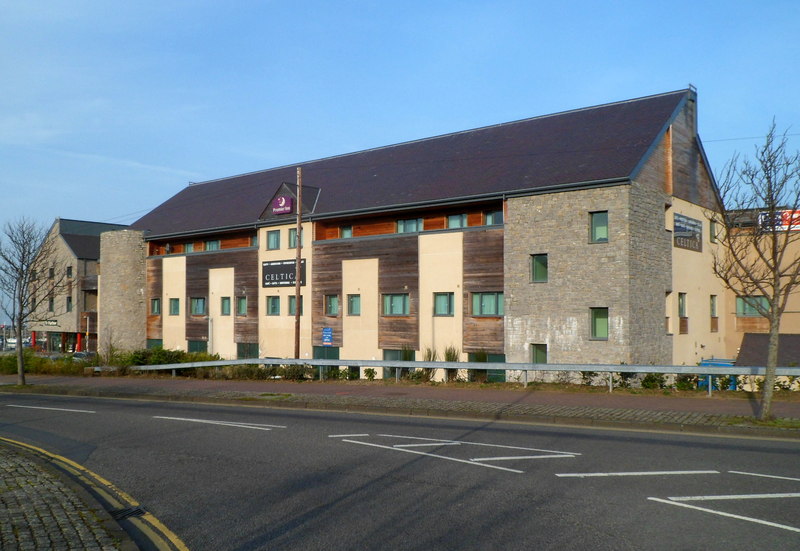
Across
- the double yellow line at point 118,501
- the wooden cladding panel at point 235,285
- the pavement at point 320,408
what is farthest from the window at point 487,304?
the double yellow line at point 118,501

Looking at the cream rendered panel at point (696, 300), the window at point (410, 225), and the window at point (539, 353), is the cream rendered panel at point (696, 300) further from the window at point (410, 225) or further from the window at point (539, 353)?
the window at point (410, 225)

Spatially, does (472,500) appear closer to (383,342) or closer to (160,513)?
(160,513)

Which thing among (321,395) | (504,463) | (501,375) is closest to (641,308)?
(501,375)

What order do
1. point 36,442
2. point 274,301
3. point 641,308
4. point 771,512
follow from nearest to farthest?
point 771,512, point 36,442, point 641,308, point 274,301

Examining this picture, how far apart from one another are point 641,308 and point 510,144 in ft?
37.4

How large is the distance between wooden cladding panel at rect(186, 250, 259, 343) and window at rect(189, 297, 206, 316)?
0.23 metres

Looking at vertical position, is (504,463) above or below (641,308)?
below

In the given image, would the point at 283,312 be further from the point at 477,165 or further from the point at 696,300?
the point at 696,300

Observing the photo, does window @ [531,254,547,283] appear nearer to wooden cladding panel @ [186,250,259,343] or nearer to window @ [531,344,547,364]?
window @ [531,344,547,364]

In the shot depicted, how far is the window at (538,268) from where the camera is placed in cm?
3019

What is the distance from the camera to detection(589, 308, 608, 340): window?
2836 centimetres

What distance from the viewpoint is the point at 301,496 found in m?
8.73

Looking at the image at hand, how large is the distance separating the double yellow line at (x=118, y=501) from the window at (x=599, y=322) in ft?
69.4

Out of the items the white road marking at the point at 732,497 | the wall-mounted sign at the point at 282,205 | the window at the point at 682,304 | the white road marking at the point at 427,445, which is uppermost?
the wall-mounted sign at the point at 282,205
